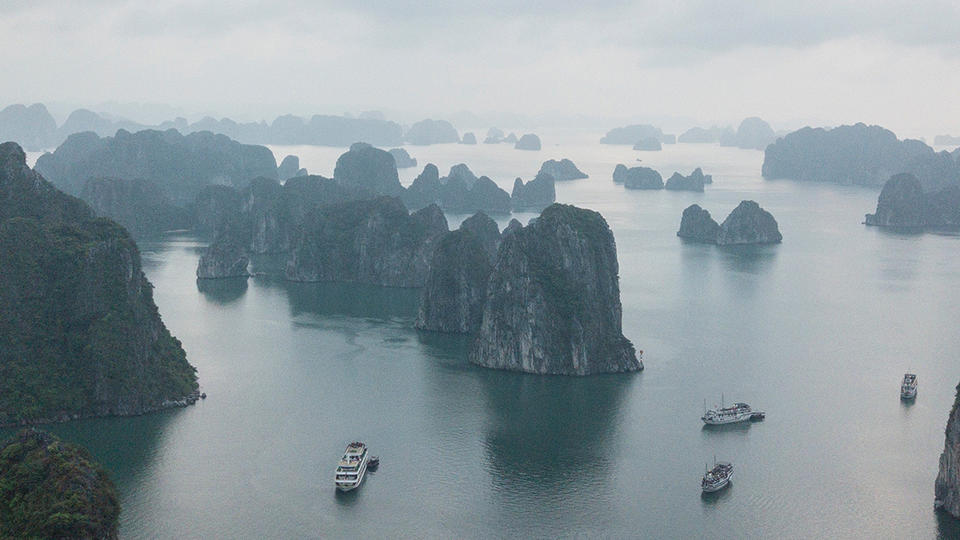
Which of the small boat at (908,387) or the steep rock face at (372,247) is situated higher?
the steep rock face at (372,247)

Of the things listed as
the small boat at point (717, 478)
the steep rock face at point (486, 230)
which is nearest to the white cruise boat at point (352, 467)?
the small boat at point (717, 478)

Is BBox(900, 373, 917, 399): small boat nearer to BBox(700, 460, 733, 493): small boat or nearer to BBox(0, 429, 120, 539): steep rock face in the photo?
BBox(700, 460, 733, 493): small boat

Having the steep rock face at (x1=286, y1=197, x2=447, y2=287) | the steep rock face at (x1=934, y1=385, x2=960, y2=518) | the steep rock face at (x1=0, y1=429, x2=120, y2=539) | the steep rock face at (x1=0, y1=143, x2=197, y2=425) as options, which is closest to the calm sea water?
the steep rock face at (x1=934, y1=385, x2=960, y2=518)

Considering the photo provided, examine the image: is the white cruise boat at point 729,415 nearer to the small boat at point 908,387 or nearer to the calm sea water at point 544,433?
the calm sea water at point 544,433

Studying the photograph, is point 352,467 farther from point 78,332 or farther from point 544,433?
point 78,332

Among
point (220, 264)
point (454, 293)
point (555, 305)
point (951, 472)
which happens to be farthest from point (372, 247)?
point (951, 472)

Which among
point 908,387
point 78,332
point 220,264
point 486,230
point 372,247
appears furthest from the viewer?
point 486,230
